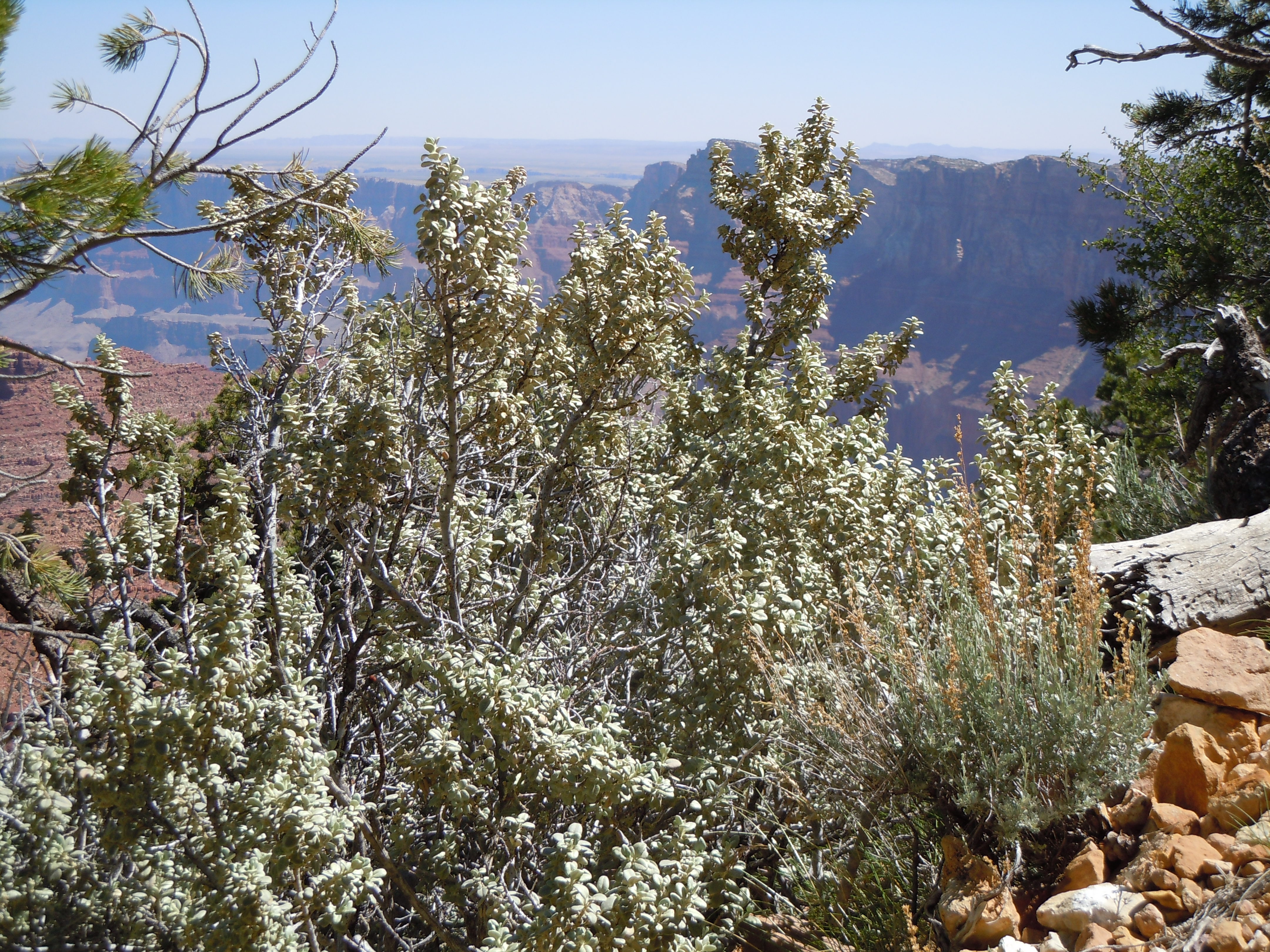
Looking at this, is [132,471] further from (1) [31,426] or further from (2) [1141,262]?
(1) [31,426]

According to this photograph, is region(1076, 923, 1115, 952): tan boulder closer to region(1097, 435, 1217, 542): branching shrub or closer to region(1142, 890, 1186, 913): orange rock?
region(1142, 890, 1186, 913): orange rock

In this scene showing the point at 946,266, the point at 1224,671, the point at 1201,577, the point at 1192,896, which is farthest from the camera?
the point at 946,266

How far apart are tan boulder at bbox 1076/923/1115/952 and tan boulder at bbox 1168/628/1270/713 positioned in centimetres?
102

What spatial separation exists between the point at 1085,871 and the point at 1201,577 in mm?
1760

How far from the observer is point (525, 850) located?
3.51 m

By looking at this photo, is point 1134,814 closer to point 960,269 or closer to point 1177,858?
point 1177,858

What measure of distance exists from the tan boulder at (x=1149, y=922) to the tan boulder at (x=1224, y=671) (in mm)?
944

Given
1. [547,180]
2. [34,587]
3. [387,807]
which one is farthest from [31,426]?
[547,180]

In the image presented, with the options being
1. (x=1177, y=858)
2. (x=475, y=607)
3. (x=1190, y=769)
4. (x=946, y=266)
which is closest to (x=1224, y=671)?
(x=1190, y=769)

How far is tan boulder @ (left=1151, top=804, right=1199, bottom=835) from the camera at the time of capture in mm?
2377

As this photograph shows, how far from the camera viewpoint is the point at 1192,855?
7.23 ft

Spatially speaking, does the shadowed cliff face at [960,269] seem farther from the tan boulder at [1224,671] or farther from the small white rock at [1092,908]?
the small white rock at [1092,908]

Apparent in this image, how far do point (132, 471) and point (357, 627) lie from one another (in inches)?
57.0

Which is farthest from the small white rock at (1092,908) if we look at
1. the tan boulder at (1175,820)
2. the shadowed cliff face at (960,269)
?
the shadowed cliff face at (960,269)
